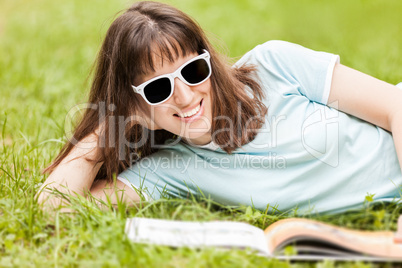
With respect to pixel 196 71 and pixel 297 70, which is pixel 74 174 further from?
pixel 297 70

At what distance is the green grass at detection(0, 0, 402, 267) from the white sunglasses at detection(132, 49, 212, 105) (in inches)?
16.2

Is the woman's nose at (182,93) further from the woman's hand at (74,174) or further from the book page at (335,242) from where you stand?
the book page at (335,242)

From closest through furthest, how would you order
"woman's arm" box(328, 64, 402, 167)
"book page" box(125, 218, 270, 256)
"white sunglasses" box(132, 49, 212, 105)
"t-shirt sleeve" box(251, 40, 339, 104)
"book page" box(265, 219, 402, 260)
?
"book page" box(265, 219, 402, 260)
"book page" box(125, 218, 270, 256)
"white sunglasses" box(132, 49, 212, 105)
"woman's arm" box(328, 64, 402, 167)
"t-shirt sleeve" box(251, 40, 339, 104)

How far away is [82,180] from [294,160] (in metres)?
1.11

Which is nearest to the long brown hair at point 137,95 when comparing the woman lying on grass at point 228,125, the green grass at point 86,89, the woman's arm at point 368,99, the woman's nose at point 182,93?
the woman lying on grass at point 228,125

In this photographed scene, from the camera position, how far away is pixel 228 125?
8.87ft

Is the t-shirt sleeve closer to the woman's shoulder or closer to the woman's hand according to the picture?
the woman's shoulder

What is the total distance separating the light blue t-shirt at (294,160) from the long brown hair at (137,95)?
82 mm

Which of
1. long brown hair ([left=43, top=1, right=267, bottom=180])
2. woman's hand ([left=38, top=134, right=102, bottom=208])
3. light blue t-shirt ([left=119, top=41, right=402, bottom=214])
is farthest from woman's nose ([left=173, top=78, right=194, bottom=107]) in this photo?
woman's hand ([left=38, top=134, right=102, bottom=208])

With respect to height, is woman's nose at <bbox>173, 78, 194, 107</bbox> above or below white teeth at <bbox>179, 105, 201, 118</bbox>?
above

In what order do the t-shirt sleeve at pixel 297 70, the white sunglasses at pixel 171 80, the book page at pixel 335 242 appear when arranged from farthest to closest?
the t-shirt sleeve at pixel 297 70 < the white sunglasses at pixel 171 80 < the book page at pixel 335 242

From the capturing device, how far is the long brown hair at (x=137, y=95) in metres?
2.45

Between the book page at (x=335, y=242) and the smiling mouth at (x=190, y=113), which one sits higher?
the smiling mouth at (x=190, y=113)

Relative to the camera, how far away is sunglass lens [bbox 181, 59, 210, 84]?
2443 millimetres
